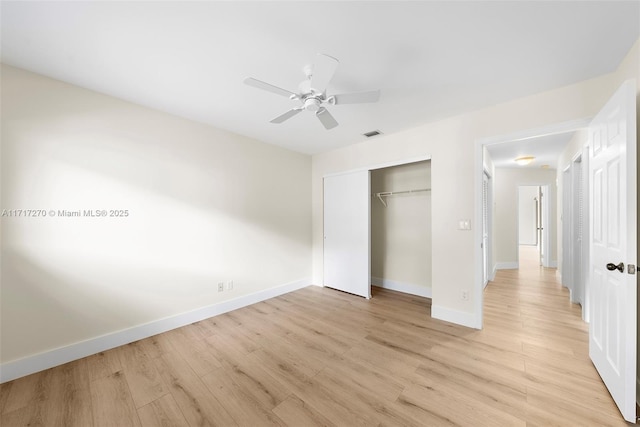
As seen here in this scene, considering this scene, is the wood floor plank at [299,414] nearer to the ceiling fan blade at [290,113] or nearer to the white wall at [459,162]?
the white wall at [459,162]

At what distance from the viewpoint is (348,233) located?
404 centimetres

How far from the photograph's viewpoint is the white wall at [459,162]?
7.61ft

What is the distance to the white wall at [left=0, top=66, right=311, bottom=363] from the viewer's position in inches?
76.7

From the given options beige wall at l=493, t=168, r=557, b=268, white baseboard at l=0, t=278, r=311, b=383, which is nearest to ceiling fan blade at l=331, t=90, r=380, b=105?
white baseboard at l=0, t=278, r=311, b=383

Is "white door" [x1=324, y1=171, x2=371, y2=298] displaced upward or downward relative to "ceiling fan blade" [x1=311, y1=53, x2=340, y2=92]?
downward

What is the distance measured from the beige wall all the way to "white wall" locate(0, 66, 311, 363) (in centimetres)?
572

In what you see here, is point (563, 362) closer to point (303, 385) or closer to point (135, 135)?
point (303, 385)

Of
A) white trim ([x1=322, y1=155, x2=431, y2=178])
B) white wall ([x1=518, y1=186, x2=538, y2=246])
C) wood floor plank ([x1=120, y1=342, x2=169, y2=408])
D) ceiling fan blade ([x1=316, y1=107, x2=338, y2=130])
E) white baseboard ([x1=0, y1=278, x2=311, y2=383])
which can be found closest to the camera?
wood floor plank ([x1=120, y1=342, x2=169, y2=408])

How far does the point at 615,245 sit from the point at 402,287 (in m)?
2.74

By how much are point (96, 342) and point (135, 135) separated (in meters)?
2.09

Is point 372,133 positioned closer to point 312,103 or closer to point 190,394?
point 312,103

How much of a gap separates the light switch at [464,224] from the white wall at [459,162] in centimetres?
4

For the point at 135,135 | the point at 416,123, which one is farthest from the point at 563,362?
the point at 135,135

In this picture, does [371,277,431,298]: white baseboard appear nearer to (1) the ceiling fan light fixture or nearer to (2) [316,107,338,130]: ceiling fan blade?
(2) [316,107,338,130]: ceiling fan blade
